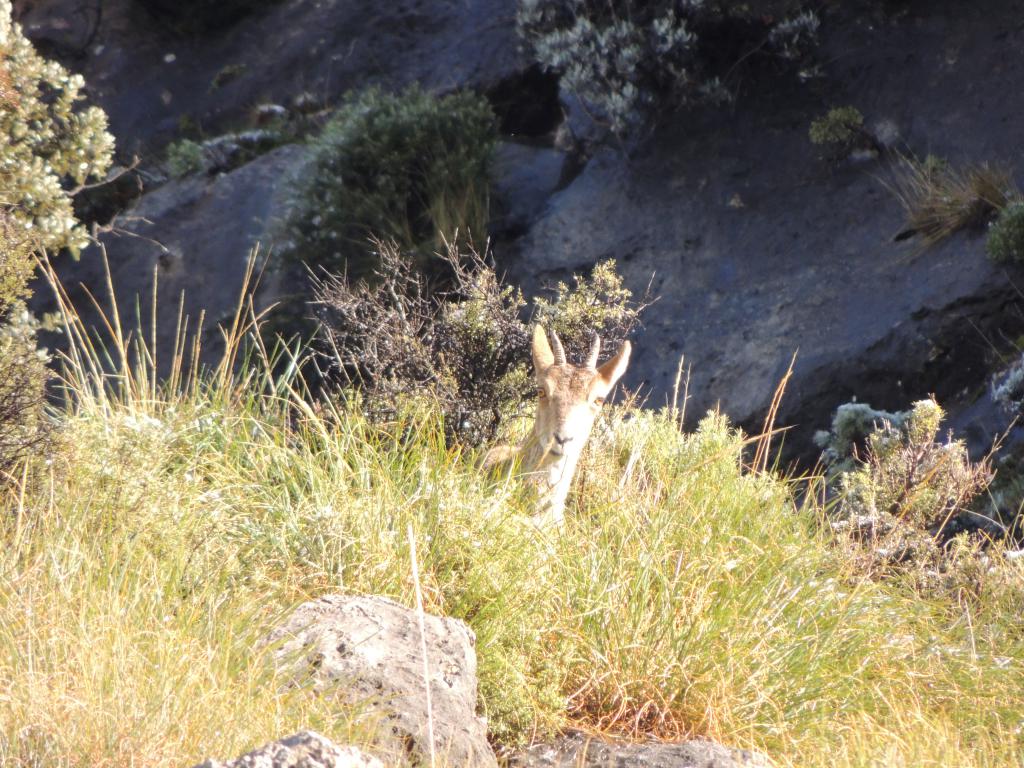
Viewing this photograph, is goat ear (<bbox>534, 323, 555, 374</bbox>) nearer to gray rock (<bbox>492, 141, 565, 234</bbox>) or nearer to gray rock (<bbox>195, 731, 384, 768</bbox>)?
gray rock (<bbox>195, 731, 384, 768</bbox>)

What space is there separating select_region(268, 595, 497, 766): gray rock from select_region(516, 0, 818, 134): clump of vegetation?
30.9 feet

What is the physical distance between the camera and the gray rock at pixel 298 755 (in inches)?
117

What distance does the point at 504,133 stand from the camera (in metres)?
15.4

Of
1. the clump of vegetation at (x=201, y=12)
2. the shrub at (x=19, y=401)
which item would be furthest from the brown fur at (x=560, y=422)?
the clump of vegetation at (x=201, y=12)

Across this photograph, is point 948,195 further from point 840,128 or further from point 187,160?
point 187,160

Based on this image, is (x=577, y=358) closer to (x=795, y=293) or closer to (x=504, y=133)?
(x=795, y=293)

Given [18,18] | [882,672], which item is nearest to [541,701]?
[882,672]

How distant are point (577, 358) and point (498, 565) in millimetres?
2411

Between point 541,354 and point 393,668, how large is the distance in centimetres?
235

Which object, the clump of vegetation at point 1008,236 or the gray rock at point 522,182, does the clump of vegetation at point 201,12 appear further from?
the clump of vegetation at point 1008,236

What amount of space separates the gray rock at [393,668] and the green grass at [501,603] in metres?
0.11

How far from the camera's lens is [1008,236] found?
9867 millimetres

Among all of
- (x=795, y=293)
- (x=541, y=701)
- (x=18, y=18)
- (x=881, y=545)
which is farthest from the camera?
(x=18, y=18)

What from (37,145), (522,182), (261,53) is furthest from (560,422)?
(261,53)
